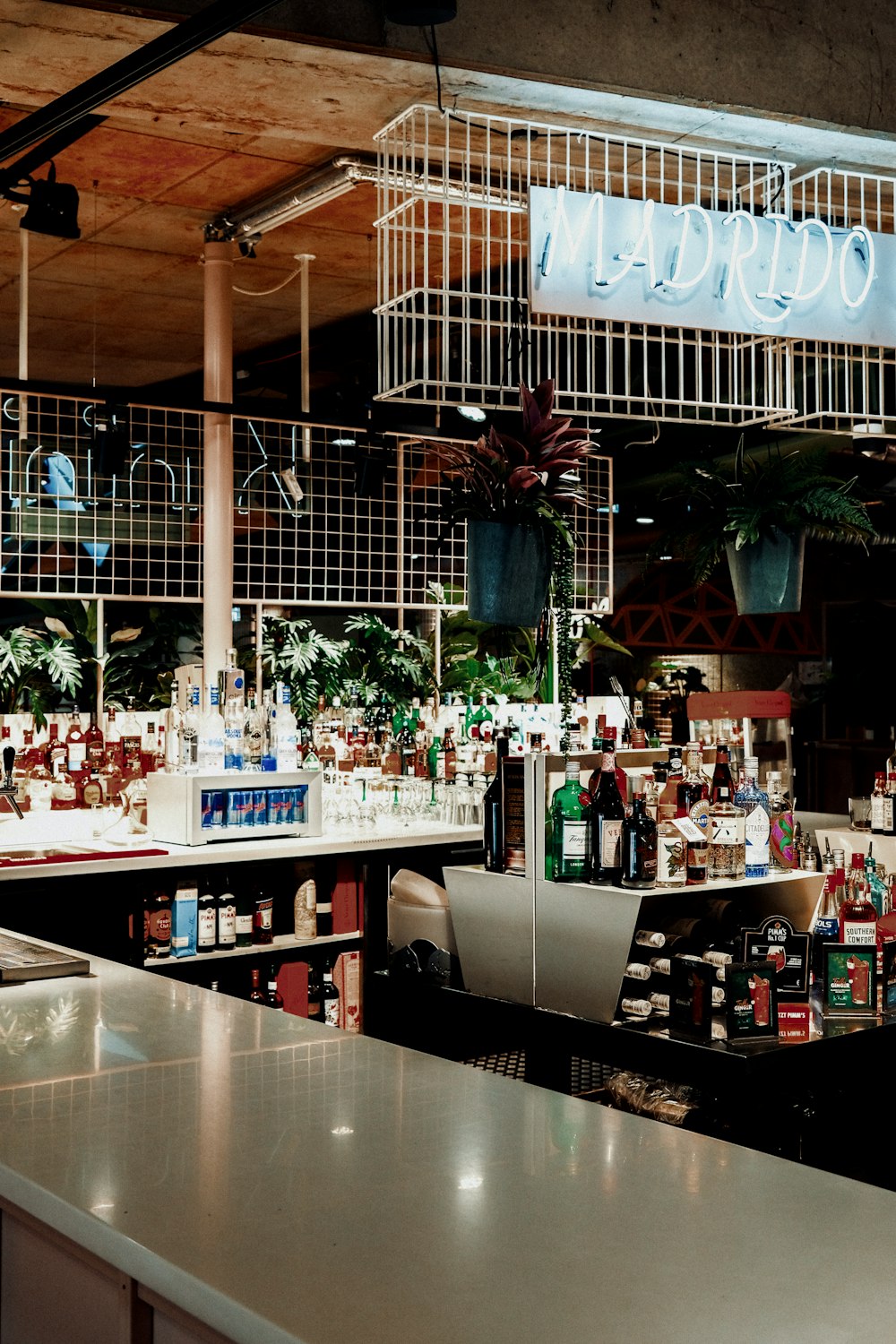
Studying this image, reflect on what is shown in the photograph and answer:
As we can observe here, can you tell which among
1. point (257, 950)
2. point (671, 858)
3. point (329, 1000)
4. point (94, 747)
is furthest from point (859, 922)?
point (94, 747)

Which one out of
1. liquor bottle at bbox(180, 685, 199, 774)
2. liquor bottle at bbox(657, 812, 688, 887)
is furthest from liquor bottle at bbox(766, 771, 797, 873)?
liquor bottle at bbox(180, 685, 199, 774)

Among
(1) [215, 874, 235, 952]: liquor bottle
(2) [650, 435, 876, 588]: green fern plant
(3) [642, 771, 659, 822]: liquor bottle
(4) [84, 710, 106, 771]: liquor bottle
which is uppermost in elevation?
(2) [650, 435, 876, 588]: green fern plant

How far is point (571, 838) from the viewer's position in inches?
132

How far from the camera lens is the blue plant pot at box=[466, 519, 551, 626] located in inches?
158

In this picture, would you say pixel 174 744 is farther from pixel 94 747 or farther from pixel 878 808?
pixel 878 808

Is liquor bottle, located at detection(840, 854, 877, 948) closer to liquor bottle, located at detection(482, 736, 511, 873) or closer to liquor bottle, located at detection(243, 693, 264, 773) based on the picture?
liquor bottle, located at detection(482, 736, 511, 873)

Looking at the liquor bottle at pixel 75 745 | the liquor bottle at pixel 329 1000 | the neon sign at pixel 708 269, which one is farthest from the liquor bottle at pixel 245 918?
the neon sign at pixel 708 269

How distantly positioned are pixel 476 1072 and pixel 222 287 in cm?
584

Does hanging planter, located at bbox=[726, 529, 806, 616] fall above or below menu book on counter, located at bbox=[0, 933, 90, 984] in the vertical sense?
above

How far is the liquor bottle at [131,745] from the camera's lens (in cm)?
661

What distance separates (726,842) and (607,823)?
0.29 m

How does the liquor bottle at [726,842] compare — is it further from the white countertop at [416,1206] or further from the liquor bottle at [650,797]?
the white countertop at [416,1206]

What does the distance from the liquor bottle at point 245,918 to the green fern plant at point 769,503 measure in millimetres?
2169

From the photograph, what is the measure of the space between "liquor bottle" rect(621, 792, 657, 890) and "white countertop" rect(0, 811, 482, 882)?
2196 millimetres
